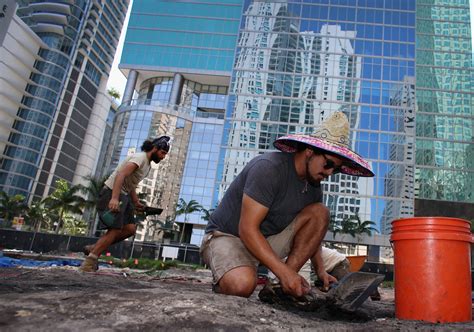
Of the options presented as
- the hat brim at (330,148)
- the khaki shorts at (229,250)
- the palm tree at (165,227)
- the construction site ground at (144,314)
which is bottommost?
the construction site ground at (144,314)

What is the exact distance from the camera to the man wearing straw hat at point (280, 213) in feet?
7.00

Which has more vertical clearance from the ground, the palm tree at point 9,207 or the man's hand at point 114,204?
the palm tree at point 9,207

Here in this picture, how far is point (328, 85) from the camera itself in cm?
4812

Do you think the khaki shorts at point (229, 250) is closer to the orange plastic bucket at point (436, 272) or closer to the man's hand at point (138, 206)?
the orange plastic bucket at point (436, 272)

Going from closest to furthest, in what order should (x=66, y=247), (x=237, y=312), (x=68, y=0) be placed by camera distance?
(x=237, y=312) → (x=66, y=247) → (x=68, y=0)

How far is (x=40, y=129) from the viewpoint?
62.3 m

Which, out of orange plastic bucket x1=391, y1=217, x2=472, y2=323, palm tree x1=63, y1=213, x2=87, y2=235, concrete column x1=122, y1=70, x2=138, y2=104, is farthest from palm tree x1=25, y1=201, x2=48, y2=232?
orange plastic bucket x1=391, y1=217, x2=472, y2=323

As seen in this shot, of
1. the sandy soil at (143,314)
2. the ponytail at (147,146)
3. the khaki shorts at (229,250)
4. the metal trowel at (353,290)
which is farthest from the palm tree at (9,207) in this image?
the metal trowel at (353,290)

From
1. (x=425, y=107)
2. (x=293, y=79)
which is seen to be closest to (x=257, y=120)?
(x=293, y=79)

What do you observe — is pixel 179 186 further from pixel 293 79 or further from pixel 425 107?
pixel 425 107

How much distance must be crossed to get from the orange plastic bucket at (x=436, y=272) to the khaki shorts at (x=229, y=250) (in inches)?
31.7

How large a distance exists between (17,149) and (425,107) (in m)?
62.1

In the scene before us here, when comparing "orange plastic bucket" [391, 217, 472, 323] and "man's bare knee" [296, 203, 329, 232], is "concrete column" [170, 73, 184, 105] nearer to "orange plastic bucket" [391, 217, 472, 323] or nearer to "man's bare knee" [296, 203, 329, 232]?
"man's bare knee" [296, 203, 329, 232]

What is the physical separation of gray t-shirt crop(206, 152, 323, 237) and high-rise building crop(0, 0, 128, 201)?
214 feet
